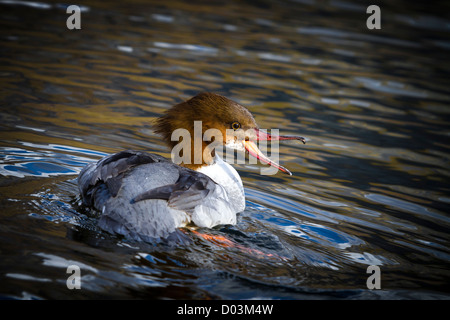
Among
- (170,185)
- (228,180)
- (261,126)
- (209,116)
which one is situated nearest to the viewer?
(170,185)

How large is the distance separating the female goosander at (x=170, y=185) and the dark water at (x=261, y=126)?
0.15 metres

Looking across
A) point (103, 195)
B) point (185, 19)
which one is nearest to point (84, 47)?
point (185, 19)

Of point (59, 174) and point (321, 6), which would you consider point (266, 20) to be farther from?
point (59, 174)

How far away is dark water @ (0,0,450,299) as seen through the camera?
3.30 meters

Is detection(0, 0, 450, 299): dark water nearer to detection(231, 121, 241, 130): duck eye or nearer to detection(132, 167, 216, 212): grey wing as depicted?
detection(132, 167, 216, 212): grey wing

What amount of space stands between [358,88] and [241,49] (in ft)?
8.13

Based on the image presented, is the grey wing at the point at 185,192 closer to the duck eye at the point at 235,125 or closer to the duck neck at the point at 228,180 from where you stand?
the duck neck at the point at 228,180

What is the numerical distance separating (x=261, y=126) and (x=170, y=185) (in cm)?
335

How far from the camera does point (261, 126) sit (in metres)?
6.82

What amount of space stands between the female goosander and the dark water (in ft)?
0.48

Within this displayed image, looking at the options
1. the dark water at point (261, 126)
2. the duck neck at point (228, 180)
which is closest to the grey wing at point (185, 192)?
the dark water at point (261, 126)

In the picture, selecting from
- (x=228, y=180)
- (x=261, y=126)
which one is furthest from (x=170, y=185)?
(x=261, y=126)

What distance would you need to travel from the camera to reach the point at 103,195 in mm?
Result: 3729

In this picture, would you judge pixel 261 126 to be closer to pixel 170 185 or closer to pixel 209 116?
pixel 209 116
